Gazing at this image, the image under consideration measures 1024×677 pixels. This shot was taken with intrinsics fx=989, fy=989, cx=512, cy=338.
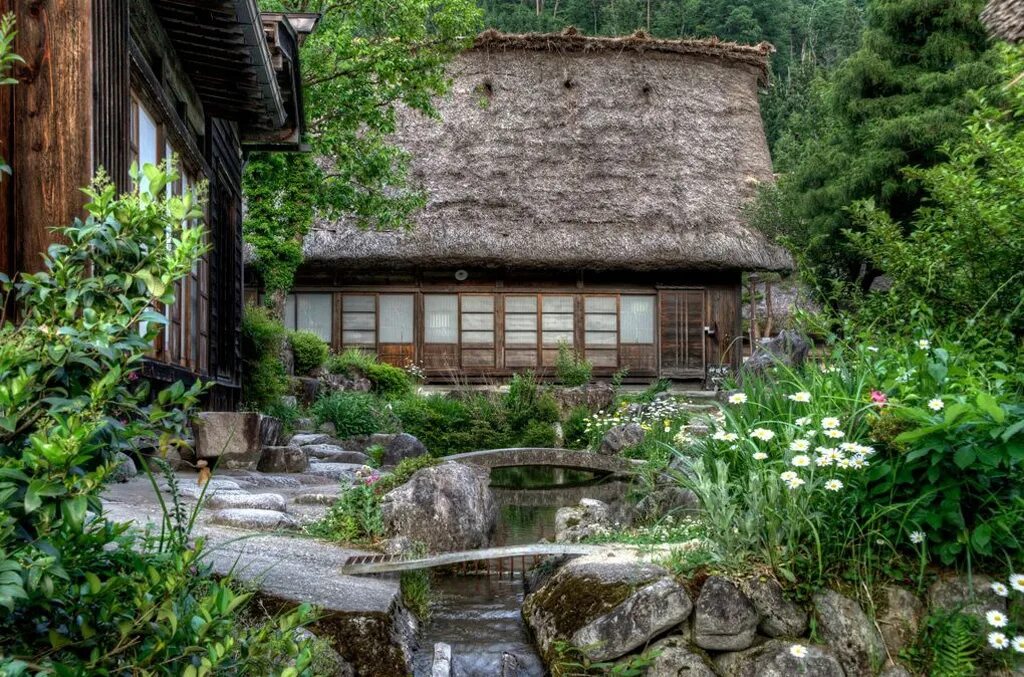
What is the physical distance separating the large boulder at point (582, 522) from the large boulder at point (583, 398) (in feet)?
18.4

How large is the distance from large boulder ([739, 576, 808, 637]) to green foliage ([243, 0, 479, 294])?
10513 millimetres

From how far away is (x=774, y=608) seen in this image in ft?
13.6

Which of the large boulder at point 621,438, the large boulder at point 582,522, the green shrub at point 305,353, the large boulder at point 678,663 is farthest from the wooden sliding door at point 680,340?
the large boulder at point 678,663

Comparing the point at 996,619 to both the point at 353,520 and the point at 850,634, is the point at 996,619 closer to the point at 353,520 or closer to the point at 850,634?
the point at 850,634

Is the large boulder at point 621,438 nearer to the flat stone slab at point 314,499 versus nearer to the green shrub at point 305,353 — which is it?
the green shrub at point 305,353

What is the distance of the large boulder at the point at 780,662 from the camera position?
157 inches

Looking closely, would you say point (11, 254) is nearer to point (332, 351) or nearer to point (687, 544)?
point (687, 544)

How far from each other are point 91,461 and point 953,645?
321cm

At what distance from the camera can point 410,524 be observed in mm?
6480

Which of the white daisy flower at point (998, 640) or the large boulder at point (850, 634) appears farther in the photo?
the large boulder at point (850, 634)

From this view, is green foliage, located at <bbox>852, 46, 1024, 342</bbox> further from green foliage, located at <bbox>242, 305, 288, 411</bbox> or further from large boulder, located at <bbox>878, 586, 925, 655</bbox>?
green foliage, located at <bbox>242, 305, 288, 411</bbox>

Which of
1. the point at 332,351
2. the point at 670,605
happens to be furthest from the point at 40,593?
the point at 332,351

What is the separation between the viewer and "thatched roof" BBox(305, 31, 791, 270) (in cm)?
1867

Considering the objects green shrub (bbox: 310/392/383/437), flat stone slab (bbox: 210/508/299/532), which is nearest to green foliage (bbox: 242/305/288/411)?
green shrub (bbox: 310/392/383/437)
